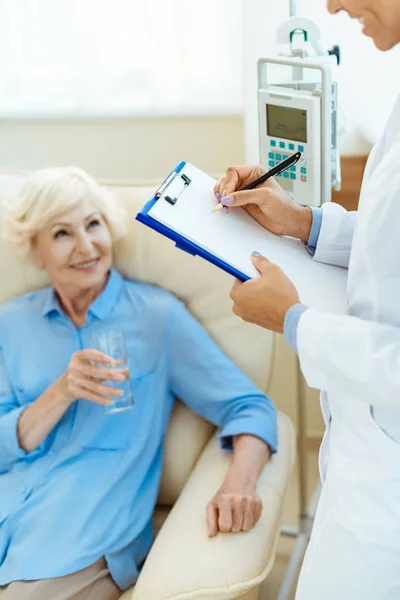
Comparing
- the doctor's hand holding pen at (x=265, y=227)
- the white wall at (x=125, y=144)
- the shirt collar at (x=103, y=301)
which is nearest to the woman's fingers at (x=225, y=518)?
the doctor's hand holding pen at (x=265, y=227)

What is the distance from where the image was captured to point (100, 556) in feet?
5.10

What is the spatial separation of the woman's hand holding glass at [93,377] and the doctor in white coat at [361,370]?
0.50 m

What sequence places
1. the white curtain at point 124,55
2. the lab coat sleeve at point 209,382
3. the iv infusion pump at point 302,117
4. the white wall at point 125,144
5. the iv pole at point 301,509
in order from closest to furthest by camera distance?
the iv infusion pump at point 302,117
the lab coat sleeve at point 209,382
the iv pole at point 301,509
the white curtain at point 124,55
the white wall at point 125,144

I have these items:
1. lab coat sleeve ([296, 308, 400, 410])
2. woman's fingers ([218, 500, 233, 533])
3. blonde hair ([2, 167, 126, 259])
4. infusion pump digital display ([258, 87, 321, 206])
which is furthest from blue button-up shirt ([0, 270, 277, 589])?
lab coat sleeve ([296, 308, 400, 410])

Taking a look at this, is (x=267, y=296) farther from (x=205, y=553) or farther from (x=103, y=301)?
(x=103, y=301)

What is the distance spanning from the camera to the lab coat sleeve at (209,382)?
66.9 inches

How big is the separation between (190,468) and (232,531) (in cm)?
38

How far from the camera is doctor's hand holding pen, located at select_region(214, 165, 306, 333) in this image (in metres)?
1.06

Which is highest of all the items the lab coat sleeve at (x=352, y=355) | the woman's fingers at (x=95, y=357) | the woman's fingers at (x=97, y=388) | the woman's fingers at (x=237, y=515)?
the lab coat sleeve at (x=352, y=355)

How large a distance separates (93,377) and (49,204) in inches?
17.9

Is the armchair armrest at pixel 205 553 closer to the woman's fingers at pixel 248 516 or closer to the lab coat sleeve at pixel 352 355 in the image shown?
the woman's fingers at pixel 248 516

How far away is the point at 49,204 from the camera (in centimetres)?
178

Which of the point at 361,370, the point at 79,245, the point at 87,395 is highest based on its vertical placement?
the point at 361,370

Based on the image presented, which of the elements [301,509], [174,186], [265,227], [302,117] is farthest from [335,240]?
[301,509]
